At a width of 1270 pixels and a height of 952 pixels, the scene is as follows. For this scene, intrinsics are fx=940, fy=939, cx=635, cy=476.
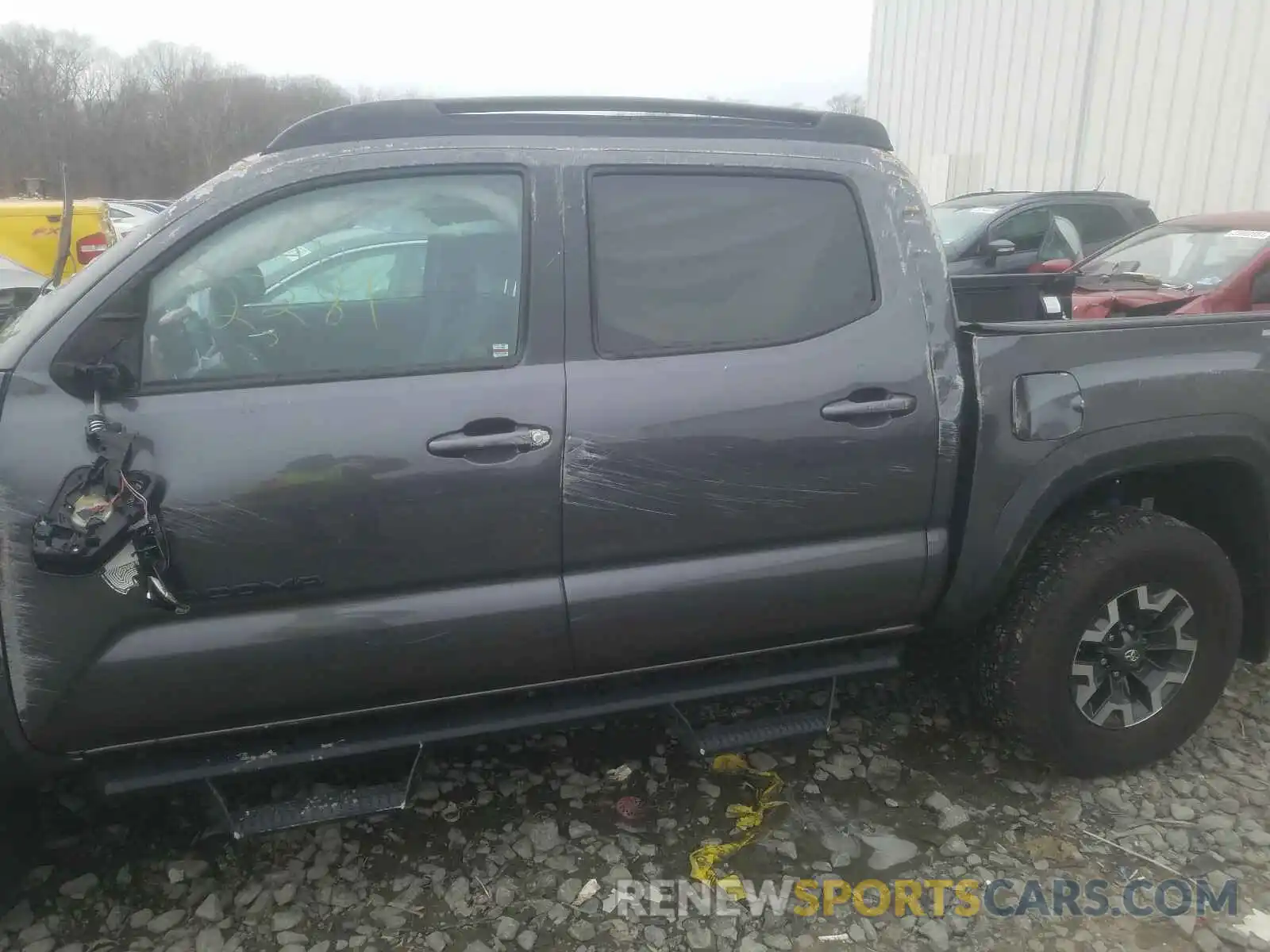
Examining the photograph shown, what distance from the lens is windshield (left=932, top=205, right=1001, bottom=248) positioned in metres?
8.98

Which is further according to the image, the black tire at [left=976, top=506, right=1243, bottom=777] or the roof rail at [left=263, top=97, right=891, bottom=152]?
the black tire at [left=976, top=506, right=1243, bottom=777]

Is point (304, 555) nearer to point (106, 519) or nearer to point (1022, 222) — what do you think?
point (106, 519)

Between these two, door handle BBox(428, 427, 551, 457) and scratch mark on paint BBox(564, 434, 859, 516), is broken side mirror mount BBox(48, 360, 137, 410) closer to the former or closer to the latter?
door handle BBox(428, 427, 551, 457)

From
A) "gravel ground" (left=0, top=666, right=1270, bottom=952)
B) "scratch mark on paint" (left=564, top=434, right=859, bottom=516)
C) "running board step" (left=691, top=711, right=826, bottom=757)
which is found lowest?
"gravel ground" (left=0, top=666, right=1270, bottom=952)

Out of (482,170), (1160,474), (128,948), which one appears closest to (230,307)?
(482,170)

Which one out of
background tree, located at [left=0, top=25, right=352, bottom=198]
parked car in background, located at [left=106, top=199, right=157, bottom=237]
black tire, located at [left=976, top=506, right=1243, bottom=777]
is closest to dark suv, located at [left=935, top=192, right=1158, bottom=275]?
black tire, located at [left=976, top=506, right=1243, bottom=777]

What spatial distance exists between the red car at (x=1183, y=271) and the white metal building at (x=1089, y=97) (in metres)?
6.15

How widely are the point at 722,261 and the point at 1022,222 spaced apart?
763 cm

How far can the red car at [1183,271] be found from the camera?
557 cm

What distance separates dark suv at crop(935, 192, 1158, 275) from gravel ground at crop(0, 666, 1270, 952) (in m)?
6.22

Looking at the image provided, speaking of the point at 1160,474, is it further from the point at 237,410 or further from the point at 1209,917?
the point at 237,410

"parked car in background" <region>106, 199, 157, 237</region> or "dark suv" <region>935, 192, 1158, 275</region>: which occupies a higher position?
"dark suv" <region>935, 192, 1158, 275</region>

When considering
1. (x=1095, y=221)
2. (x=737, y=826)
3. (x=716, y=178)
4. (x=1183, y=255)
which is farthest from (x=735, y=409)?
(x=1095, y=221)

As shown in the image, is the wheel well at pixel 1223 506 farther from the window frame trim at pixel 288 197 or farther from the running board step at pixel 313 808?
the running board step at pixel 313 808
